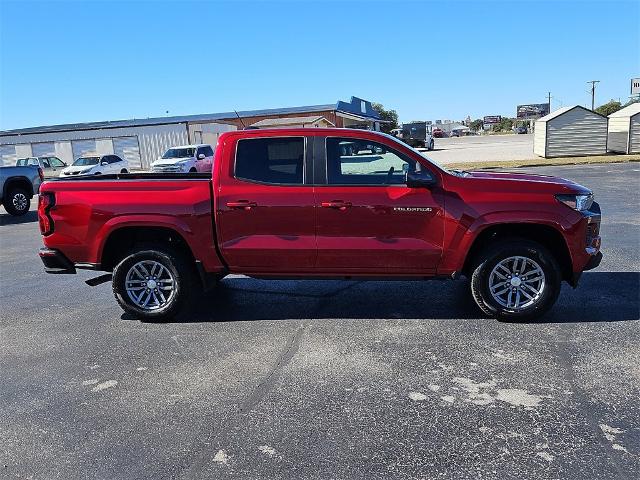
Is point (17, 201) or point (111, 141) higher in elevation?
point (111, 141)

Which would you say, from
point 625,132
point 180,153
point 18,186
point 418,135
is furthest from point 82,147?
point 625,132

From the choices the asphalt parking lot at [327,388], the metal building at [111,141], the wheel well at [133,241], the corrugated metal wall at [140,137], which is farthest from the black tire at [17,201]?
the corrugated metal wall at [140,137]

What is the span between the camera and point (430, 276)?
5352 millimetres

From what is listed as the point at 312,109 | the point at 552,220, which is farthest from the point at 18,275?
the point at 312,109

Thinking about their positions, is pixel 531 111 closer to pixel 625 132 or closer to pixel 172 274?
pixel 625 132

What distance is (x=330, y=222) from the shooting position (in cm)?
527

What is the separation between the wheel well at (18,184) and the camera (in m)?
15.2

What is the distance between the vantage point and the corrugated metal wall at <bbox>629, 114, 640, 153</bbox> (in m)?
26.9

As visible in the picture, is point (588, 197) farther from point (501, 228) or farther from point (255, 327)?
point (255, 327)

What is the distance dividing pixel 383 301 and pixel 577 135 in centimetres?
2557

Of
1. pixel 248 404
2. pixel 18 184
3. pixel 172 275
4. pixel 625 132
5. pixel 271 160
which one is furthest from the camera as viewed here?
pixel 625 132

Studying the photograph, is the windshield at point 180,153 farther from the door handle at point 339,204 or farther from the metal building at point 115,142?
the door handle at point 339,204

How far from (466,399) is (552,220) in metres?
2.13

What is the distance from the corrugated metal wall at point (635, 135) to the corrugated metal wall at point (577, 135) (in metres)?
1.20
